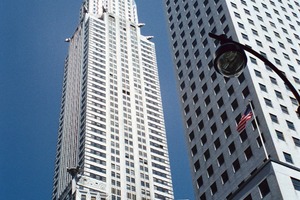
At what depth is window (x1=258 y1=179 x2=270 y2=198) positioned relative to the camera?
5178 centimetres

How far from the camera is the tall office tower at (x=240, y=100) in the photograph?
56219 millimetres

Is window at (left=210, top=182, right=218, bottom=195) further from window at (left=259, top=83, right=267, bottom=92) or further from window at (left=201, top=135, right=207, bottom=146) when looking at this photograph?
window at (left=259, top=83, right=267, bottom=92)

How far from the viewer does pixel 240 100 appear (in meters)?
65.5

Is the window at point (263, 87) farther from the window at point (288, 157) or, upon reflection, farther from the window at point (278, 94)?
the window at point (288, 157)

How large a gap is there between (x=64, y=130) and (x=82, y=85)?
1434cm

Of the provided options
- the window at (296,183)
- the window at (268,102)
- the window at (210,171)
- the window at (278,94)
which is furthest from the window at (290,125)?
the window at (210,171)

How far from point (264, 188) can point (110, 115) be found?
326ft

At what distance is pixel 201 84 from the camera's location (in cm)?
7644

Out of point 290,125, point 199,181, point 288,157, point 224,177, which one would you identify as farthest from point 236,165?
point 199,181

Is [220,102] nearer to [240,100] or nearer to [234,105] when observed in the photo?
[234,105]

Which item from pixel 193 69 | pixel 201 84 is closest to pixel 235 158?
pixel 201 84

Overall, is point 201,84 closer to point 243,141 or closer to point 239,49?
point 243,141

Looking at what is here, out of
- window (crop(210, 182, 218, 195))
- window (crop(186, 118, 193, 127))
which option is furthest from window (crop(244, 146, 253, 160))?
window (crop(186, 118, 193, 127))

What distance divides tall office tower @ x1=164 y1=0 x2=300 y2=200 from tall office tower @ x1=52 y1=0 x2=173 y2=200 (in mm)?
48480
